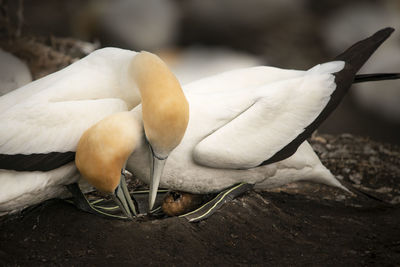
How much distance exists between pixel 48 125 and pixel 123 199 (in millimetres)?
631

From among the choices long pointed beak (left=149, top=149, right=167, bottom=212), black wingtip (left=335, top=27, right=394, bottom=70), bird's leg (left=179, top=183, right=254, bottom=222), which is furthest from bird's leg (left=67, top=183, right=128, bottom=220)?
black wingtip (left=335, top=27, right=394, bottom=70)

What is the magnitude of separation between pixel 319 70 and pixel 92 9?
13.8 feet

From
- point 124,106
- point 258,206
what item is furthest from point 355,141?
point 124,106

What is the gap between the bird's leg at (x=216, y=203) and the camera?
318 centimetres

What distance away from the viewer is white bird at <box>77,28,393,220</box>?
10.5ft

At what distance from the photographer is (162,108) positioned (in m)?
2.78

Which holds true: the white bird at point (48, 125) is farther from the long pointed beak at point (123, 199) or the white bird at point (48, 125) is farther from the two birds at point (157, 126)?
the long pointed beak at point (123, 199)

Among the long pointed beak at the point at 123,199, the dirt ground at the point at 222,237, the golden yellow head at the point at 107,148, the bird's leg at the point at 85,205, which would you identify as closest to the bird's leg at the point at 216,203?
the dirt ground at the point at 222,237

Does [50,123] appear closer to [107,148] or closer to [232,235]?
[107,148]

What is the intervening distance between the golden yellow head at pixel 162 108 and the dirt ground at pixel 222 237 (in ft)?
1.76

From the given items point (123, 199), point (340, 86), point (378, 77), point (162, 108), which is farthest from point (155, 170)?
point (378, 77)

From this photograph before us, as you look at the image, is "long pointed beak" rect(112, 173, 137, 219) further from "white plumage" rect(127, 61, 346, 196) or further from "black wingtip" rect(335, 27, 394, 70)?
"black wingtip" rect(335, 27, 394, 70)

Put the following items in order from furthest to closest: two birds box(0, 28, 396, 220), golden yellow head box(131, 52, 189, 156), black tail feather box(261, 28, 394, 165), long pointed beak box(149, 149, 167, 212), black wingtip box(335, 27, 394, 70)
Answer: black wingtip box(335, 27, 394, 70) < black tail feather box(261, 28, 394, 165) < long pointed beak box(149, 149, 167, 212) < two birds box(0, 28, 396, 220) < golden yellow head box(131, 52, 189, 156)

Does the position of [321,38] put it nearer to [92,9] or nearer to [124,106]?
[92,9]
